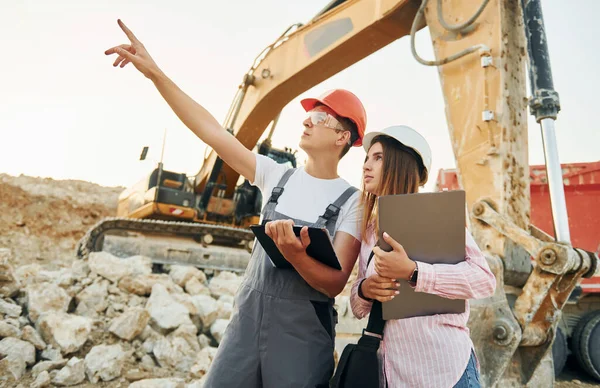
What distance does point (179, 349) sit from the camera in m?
4.55

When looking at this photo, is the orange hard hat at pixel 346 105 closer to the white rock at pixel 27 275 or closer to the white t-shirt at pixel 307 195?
the white t-shirt at pixel 307 195

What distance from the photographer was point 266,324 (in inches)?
66.9

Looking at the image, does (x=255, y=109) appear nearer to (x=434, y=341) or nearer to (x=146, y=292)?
(x=146, y=292)

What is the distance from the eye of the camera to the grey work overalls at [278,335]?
1638 mm

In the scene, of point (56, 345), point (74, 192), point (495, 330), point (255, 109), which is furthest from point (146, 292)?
point (74, 192)

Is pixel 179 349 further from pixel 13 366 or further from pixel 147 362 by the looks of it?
pixel 13 366

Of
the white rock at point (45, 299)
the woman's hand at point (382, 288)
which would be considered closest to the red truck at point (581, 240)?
the white rock at point (45, 299)

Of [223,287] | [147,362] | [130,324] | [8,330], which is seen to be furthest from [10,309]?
[223,287]

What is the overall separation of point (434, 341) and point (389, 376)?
185mm

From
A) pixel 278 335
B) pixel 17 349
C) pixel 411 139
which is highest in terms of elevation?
pixel 411 139

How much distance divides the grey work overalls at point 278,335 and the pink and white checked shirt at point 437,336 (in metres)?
0.23

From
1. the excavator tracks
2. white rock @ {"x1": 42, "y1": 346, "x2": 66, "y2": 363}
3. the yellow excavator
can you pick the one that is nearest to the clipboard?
the yellow excavator

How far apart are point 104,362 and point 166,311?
0.99 m

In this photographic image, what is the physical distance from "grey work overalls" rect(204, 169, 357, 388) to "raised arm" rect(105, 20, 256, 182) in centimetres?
42
